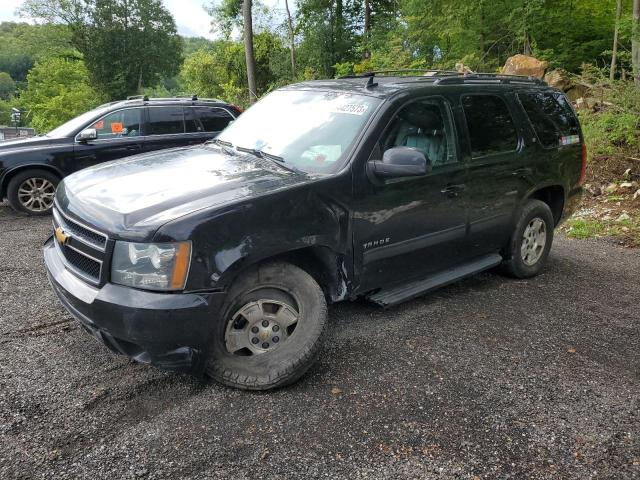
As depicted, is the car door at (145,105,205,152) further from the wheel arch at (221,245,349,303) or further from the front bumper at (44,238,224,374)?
the front bumper at (44,238,224,374)

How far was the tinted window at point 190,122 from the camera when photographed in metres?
8.54

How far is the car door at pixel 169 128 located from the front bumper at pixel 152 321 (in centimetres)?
580

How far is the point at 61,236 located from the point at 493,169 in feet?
11.0

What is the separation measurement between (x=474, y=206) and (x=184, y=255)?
2.57 meters

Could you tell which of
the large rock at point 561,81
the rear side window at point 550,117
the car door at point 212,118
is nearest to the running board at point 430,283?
the rear side window at point 550,117

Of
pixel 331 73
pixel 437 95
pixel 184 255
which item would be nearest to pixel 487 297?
pixel 437 95

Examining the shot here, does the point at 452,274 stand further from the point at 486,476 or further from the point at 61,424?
the point at 61,424

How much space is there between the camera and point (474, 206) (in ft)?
13.9

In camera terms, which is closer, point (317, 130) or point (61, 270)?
point (61, 270)

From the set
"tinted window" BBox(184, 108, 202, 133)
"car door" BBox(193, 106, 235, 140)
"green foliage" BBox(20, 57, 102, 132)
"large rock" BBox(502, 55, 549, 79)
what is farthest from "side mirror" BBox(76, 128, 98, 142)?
"green foliage" BBox(20, 57, 102, 132)

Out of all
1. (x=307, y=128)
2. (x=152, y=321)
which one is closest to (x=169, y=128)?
(x=307, y=128)

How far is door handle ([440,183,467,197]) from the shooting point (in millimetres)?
3934

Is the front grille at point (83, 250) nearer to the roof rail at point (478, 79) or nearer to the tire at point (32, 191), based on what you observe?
the roof rail at point (478, 79)

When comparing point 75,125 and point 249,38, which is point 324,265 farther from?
point 249,38
